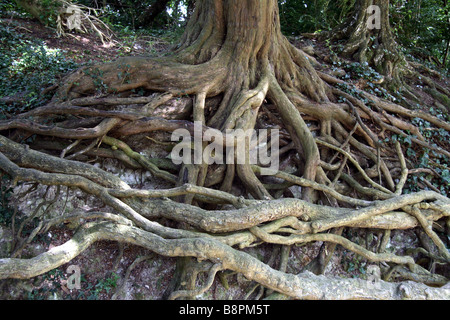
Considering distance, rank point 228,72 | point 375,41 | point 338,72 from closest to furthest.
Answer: point 228,72 < point 338,72 < point 375,41

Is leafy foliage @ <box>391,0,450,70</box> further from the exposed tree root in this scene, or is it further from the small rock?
the exposed tree root

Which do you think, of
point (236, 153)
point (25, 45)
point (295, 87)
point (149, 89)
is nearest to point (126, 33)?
point (25, 45)

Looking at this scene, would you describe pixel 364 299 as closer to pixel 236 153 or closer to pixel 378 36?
pixel 236 153

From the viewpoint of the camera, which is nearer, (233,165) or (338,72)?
(233,165)

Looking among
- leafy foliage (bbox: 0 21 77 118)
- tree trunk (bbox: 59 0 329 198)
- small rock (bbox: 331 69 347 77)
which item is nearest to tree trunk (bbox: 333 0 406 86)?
small rock (bbox: 331 69 347 77)

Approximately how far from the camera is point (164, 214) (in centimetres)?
320

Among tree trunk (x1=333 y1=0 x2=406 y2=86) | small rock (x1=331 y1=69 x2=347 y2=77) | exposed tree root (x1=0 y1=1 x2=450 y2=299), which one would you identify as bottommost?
exposed tree root (x1=0 y1=1 x2=450 y2=299)

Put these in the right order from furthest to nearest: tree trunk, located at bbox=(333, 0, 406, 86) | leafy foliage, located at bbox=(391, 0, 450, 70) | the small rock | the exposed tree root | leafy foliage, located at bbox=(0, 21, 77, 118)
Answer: leafy foliage, located at bbox=(391, 0, 450, 70) → tree trunk, located at bbox=(333, 0, 406, 86) → the small rock → leafy foliage, located at bbox=(0, 21, 77, 118) → the exposed tree root

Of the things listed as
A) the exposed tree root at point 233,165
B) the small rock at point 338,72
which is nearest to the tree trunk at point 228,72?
the exposed tree root at point 233,165

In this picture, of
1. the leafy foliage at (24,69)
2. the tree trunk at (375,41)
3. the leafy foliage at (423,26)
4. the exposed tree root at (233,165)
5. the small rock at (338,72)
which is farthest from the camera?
the leafy foliage at (423,26)

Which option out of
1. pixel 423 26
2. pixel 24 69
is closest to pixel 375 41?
pixel 423 26

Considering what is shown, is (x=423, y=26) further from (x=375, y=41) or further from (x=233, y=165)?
(x=233, y=165)

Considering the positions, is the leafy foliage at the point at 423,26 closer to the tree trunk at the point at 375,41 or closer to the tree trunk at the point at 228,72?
the tree trunk at the point at 375,41

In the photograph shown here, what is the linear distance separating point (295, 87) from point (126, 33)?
380 cm
